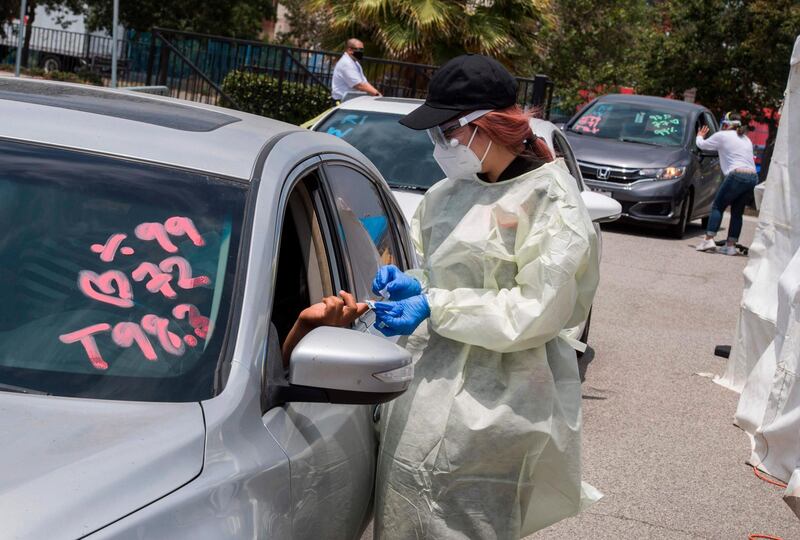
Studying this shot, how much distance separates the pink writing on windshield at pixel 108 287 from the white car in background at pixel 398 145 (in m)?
4.76

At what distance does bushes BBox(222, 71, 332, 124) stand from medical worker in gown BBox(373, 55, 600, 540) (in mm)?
14396

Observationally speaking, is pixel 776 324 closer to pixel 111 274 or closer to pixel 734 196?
pixel 111 274

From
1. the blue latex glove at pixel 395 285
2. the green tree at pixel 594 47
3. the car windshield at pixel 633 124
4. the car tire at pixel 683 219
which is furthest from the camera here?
the green tree at pixel 594 47

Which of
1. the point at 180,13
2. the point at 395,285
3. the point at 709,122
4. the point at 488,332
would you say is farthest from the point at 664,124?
the point at 180,13

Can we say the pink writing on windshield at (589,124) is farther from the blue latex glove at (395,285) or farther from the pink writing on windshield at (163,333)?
the pink writing on windshield at (163,333)

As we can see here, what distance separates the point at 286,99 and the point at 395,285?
14.7 m

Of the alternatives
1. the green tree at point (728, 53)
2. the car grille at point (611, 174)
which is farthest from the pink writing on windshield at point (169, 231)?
the green tree at point (728, 53)

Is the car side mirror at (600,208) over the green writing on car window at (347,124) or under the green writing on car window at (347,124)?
under

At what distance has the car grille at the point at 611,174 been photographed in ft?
50.6

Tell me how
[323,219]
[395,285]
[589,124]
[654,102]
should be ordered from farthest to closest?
[654,102]
[589,124]
[323,219]
[395,285]

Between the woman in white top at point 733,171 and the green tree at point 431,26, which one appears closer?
the woman in white top at point 733,171

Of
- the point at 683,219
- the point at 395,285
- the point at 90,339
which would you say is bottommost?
the point at 683,219

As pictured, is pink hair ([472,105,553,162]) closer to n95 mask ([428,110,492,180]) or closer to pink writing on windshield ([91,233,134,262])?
n95 mask ([428,110,492,180])

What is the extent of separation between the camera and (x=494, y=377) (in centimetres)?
295
